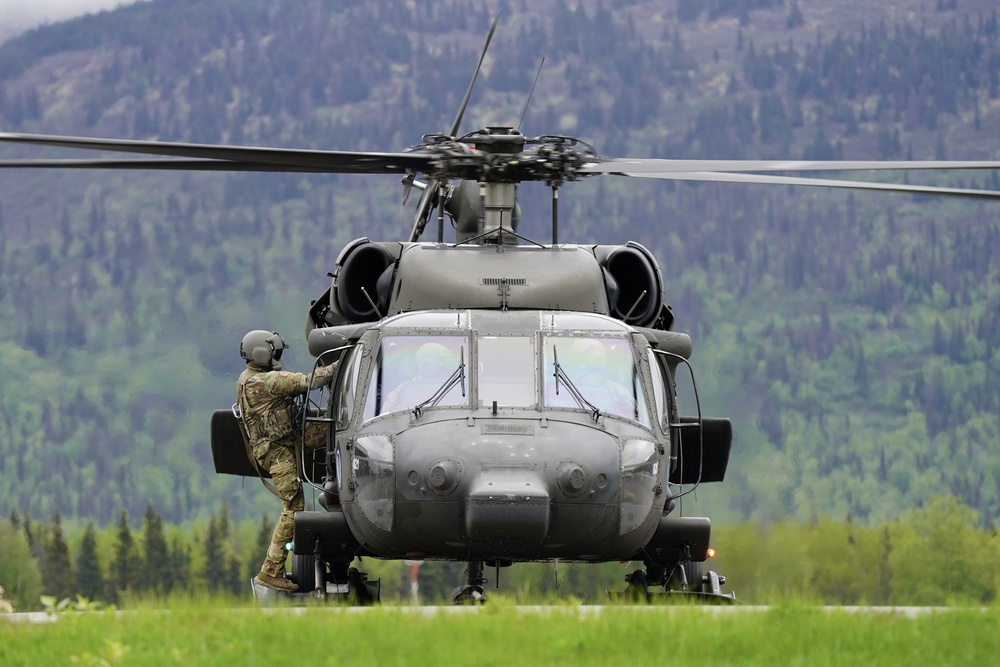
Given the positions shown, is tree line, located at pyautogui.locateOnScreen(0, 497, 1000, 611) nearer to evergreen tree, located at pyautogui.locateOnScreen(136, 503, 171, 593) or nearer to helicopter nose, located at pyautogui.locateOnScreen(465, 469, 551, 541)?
evergreen tree, located at pyautogui.locateOnScreen(136, 503, 171, 593)

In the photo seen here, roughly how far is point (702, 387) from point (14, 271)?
93804 mm

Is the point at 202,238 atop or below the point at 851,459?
atop

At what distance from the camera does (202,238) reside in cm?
19200

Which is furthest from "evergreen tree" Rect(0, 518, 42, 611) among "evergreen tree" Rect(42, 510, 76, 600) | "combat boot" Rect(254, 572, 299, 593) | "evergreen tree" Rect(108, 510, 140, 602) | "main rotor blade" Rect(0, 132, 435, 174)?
"main rotor blade" Rect(0, 132, 435, 174)

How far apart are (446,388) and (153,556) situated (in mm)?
A: 65538

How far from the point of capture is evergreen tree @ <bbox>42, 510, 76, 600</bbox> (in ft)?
225

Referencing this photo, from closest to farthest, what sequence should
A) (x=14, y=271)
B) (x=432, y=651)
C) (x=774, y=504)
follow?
(x=432, y=651) → (x=774, y=504) → (x=14, y=271)

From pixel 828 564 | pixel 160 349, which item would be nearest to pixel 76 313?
pixel 160 349

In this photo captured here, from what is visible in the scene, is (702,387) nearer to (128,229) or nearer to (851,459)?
(851,459)

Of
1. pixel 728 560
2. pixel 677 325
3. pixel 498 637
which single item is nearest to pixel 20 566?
pixel 728 560

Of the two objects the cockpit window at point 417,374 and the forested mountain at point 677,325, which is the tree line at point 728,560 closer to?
the forested mountain at point 677,325

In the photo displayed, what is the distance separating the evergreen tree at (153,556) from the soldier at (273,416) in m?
52.0

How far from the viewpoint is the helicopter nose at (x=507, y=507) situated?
11.3 m

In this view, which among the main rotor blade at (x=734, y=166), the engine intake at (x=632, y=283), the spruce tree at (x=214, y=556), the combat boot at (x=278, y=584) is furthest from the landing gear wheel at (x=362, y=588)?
the spruce tree at (x=214, y=556)
